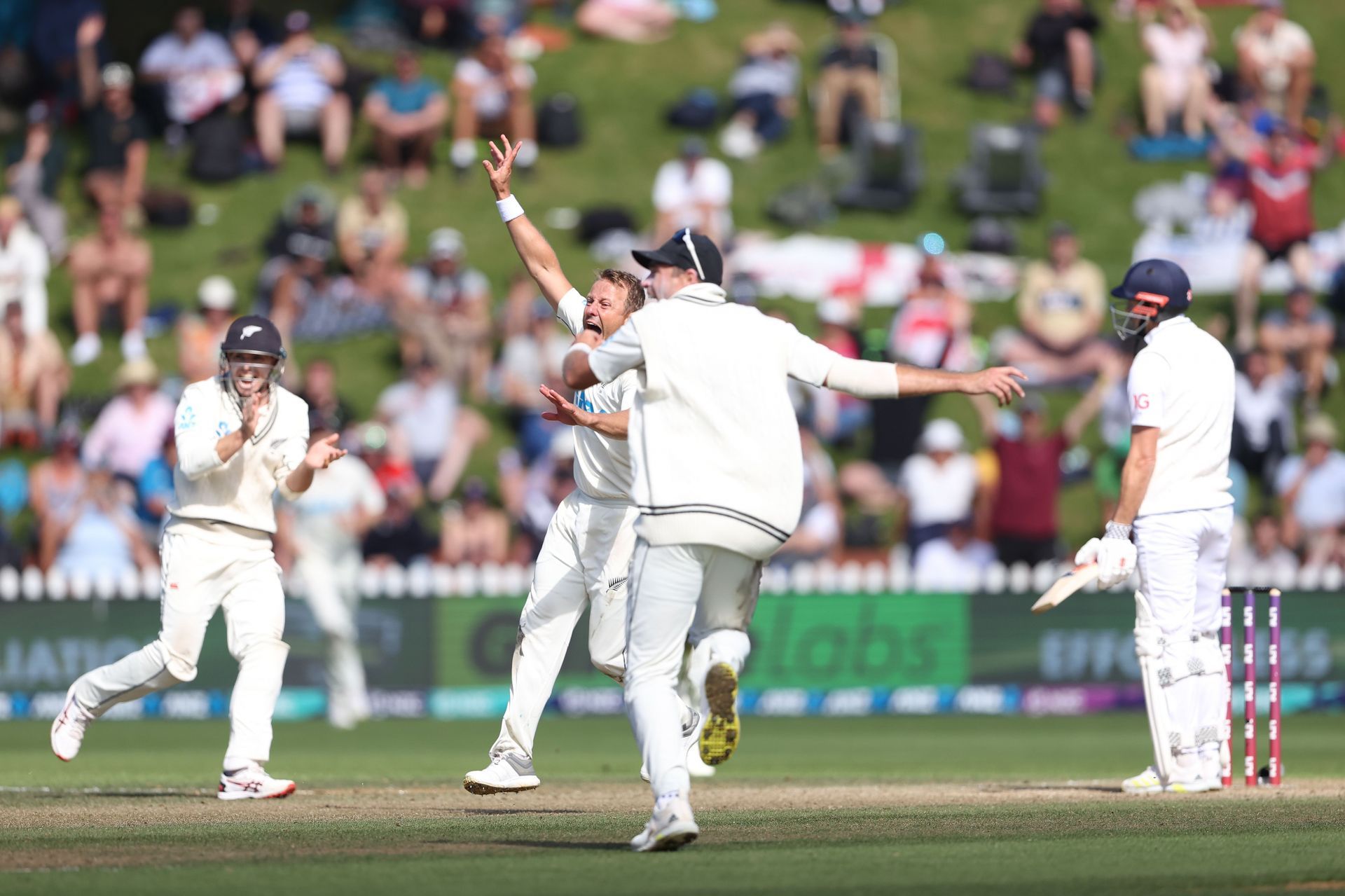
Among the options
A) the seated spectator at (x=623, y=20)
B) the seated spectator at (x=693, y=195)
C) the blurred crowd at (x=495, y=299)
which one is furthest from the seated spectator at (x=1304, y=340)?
the seated spectator at (x=623, y=20)

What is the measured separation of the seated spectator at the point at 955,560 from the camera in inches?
733

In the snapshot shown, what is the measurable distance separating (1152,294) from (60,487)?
470 inches

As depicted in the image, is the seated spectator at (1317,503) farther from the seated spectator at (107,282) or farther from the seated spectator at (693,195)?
the seated spectator at (107,282)

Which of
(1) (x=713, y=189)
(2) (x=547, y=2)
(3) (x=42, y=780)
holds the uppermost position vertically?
(2) (x=547, y=2)

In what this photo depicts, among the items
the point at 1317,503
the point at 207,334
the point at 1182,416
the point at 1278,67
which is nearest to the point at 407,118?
the point at 207,334

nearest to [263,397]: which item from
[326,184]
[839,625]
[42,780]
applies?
[42,780]

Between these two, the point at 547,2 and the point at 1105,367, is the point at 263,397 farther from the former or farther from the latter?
the point at 547,2

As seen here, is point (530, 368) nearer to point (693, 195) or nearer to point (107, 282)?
point (693, 195)

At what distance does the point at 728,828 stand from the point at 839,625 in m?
10.2

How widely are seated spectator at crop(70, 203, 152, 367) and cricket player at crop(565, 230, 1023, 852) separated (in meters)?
15.5

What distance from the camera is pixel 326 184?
25000 millimetres

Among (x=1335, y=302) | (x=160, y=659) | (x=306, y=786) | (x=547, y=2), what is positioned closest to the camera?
(x=160, y=659)

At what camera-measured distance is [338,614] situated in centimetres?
1703

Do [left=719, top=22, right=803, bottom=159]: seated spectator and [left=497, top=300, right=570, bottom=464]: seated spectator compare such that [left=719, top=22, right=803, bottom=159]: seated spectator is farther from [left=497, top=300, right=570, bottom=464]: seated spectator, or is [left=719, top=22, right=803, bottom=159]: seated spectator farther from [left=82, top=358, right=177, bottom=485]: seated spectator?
[left=82, top=358, right=177, bottom=485]: seated spectator
